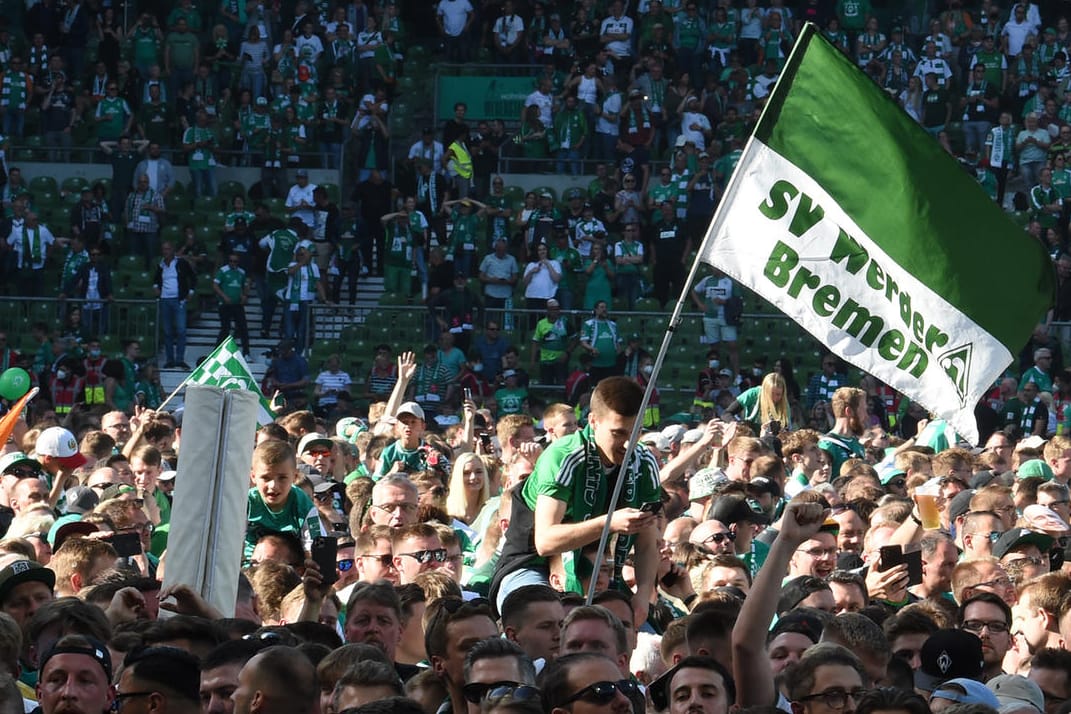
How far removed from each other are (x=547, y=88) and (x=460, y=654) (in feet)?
73.2

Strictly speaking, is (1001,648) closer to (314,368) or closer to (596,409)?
(596,409)

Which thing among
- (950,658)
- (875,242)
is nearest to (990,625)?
(950,658)

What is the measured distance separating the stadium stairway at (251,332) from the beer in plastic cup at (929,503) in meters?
12.6

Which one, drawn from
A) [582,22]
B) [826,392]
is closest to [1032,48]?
[582,22]

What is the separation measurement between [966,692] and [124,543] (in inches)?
146

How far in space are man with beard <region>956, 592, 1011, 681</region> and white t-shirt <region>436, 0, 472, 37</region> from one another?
23.3 m

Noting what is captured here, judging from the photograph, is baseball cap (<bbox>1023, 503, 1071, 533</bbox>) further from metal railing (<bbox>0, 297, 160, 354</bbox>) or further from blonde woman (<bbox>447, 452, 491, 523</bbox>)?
metal railing (<bbox>0, 297, 160, 354</bbox>)

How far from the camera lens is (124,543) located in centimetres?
823

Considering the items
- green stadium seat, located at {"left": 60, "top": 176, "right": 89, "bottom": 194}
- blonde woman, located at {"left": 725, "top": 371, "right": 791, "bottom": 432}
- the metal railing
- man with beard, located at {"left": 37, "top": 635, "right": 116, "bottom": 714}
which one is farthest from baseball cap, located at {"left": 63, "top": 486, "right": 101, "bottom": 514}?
green stadium seat, located at {"left": 60, "top": 176, "right": 89, "bottom": 194}

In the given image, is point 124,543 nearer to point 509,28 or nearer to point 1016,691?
point 1016,691

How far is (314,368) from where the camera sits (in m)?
23.7

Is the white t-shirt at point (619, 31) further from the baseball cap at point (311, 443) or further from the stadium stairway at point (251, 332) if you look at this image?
the baseball cap at point (311, 443)

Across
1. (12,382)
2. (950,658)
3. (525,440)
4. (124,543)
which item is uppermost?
(950,658)

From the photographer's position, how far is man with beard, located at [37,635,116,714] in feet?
19.0
